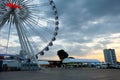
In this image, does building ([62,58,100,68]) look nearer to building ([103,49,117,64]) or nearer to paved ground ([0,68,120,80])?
building ([103,49,117,64])

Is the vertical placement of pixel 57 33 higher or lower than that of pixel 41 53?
higher

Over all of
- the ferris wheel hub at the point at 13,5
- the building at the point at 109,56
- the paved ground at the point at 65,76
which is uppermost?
the ferris wheel hub at the point at 13,5

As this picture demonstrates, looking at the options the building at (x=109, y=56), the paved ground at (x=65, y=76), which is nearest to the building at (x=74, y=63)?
the building at (x=109, y=56)

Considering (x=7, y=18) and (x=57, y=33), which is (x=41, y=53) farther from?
(x=7, y=18)

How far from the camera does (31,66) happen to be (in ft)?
163

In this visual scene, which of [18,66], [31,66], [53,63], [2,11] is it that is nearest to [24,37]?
[2,11]

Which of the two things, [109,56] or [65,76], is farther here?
[109,56]

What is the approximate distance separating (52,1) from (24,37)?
1013 centimetres

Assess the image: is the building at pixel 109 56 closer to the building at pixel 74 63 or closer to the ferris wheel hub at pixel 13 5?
the building at pixel 74 63

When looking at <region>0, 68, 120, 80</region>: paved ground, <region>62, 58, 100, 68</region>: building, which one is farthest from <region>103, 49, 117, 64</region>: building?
<region>0, 68, 120, 80</region>: paved ground

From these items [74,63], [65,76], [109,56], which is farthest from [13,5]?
[109,56]

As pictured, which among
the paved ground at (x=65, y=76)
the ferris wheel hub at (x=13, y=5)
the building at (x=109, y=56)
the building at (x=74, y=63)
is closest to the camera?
the paved ground at (x=65, y=76)

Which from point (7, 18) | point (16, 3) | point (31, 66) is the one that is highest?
point (16, 3)

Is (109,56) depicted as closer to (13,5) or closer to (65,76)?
(13,5)
